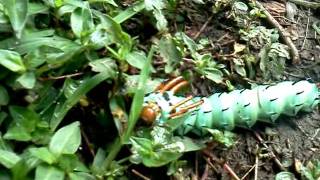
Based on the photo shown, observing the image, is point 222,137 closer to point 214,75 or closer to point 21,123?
point 214,75

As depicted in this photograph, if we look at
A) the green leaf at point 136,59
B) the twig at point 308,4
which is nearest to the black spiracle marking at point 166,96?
the green leaf at point 136,59

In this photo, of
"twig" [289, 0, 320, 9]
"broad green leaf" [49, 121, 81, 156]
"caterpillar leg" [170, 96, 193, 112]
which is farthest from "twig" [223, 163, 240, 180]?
"twig" [289, 0, 320, 9]

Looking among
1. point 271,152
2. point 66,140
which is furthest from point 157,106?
point 271,152

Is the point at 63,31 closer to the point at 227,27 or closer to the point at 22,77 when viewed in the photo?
the point at 22,77

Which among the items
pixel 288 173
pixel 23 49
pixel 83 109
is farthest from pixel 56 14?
pixel 288 173

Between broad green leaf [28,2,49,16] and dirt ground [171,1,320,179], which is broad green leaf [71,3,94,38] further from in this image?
dirt ground [171,1,320,179]

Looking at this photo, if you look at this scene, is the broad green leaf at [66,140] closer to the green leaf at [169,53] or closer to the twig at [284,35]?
the green leaf at [169,53]
